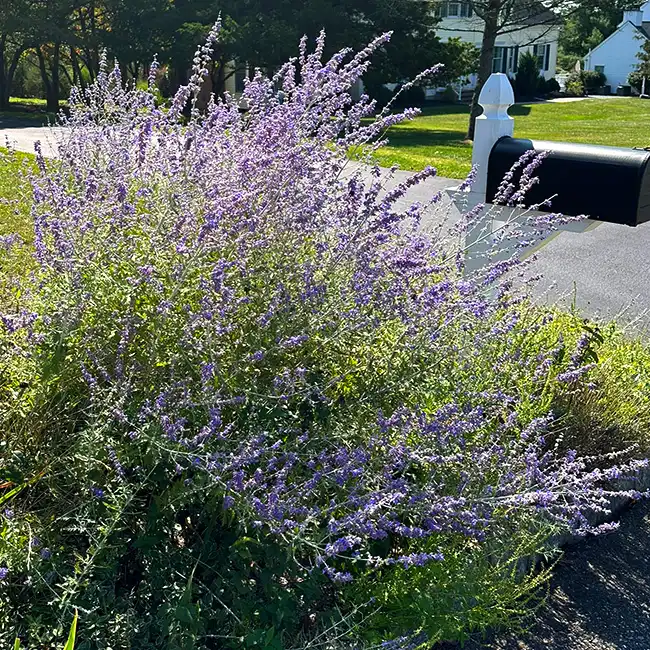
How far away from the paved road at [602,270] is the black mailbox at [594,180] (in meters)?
1.55

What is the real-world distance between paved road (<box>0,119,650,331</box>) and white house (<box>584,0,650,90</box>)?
194 feet

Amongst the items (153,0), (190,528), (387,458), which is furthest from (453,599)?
(153,0)

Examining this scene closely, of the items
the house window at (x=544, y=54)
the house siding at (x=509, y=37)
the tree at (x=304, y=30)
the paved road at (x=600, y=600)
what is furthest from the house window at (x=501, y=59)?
the paved road at (x=600, y=600)

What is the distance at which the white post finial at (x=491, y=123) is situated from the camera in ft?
14.9

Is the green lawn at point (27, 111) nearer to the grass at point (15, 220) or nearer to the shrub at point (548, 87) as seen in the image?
the grass at point (15, 220)

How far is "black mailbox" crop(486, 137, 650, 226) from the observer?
13.2 feet

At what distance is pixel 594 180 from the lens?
13.6ft

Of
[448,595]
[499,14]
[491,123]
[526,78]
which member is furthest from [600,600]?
[526,78]

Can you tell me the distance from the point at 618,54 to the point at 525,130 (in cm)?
4629

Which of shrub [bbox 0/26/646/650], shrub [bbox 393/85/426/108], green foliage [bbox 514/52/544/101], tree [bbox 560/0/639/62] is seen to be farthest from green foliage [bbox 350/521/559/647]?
tree [bbox 560/0/639/62]

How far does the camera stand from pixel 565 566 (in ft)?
10.4

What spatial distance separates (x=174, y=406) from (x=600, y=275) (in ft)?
20.3

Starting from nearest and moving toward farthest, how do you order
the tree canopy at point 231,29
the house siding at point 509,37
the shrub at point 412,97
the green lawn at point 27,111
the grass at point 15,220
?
the grass at point 15,220, the tree canopy at point 231,29, the green lawn at point 27,111, the shrub at point 412,97, the house siding at point 509,37

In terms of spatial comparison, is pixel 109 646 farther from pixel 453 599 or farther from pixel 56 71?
pixel 56 71
